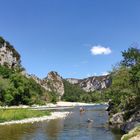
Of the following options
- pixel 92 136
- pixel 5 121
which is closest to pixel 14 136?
pixel 92 136

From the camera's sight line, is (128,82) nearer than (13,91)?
Yes

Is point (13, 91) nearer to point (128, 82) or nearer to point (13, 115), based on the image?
point (13, 115)

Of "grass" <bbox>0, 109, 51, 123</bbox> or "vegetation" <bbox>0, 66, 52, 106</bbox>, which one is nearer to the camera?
"grass" <bbox>0, 109, 51, 123</bbox>

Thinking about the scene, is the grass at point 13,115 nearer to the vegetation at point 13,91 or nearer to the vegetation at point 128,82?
the vegetation at point 128,82

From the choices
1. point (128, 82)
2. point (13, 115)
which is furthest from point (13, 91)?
point (128, 82)

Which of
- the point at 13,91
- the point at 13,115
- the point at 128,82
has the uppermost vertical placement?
the point at 13,91

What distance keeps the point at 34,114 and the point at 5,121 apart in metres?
16.6

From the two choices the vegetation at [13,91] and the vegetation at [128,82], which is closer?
the vegetation at [128,82]

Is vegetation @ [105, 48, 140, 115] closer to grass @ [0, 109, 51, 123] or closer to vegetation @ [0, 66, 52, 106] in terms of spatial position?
grass @ [0, 109, 51, 123]

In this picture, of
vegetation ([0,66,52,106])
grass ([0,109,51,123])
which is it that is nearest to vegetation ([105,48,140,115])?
grass ([0,109,51,123])

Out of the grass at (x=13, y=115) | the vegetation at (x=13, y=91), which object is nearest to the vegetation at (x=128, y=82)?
the grass at (x=13, y=115)

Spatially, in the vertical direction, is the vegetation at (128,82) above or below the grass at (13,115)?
above

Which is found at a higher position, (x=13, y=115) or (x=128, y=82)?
(x=128, y=82)

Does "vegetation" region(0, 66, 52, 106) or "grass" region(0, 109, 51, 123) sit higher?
"vegetation" region(0, 66, 52, 106)
